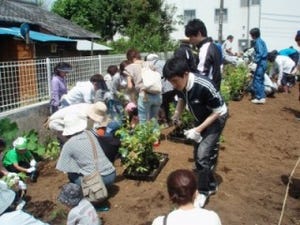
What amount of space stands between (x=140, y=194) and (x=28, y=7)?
54.0 ft

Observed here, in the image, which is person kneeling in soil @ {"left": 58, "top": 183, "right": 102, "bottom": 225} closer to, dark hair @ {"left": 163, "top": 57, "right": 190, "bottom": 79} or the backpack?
dark hair @ {"left": 163, "top": 57, "right": 190, "bottom": 79}

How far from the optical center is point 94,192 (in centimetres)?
440

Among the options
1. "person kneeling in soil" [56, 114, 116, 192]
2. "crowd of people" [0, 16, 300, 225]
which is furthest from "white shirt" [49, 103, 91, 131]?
"person kneeling in soil" [56, 114, 116, 192]

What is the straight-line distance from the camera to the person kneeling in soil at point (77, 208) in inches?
146

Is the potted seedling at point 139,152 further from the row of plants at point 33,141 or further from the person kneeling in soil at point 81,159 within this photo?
the row of plants at point 33,141

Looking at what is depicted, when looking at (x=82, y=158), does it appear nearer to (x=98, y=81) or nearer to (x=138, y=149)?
(x=138, y=149)

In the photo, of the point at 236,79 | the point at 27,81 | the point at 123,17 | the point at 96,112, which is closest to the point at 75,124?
the point at 96,112

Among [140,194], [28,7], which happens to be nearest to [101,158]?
[140,194]

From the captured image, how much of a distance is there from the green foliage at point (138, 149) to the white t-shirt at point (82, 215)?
1.61 meters

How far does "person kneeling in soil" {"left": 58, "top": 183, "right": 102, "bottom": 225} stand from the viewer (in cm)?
371

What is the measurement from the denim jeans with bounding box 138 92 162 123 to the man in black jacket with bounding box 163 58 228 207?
7.46 ft

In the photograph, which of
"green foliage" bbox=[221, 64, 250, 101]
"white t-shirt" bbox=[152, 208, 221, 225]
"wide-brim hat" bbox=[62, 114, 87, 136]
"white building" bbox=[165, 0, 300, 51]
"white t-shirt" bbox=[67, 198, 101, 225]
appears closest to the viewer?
"white t-shirt" bbox=[152, 208, 221, 225]

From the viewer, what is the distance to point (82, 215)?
372 centimetres

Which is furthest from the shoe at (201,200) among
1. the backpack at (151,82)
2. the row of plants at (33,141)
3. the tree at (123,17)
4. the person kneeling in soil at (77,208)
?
the tree at (123,17)
